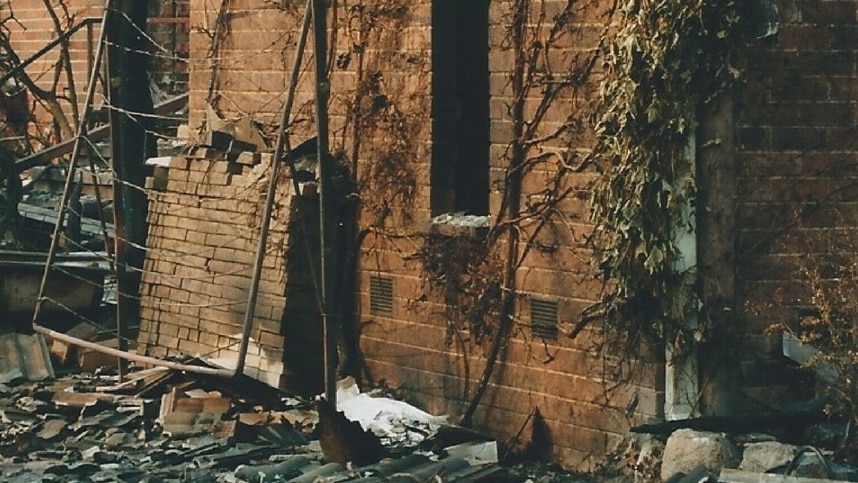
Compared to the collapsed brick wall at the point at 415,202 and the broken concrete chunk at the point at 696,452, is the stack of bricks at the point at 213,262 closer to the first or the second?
the collapsed brick wall at the point at 415,202

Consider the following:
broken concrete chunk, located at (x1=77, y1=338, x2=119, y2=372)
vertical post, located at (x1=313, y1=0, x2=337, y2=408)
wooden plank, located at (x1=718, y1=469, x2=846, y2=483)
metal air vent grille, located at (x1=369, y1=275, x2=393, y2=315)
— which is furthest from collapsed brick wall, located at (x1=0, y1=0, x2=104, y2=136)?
wooden plank, located at (x1=718, y1=469, x2=846, y2=483)

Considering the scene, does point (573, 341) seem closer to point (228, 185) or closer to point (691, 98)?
point (691, 98)

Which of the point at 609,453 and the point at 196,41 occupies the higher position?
the point at 196,41

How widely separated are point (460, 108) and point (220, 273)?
228 cm

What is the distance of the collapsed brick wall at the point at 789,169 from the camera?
30.3 ft

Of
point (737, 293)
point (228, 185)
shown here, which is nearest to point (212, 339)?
point (228, 185)

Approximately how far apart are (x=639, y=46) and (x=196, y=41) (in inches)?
192

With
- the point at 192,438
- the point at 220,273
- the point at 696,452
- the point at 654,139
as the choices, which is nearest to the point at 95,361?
the point at 220,273

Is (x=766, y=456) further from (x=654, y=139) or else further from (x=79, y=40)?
(x=79, y=40)

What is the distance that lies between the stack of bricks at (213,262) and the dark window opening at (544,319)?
2.14 metres

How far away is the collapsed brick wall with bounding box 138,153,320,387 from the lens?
11.6 meters

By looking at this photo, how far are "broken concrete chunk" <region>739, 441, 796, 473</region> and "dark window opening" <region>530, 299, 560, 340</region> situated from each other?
5.50 ft

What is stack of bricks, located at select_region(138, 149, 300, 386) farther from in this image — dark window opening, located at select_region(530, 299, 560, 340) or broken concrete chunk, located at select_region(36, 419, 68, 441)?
dark window opening, located at select_region(530, 299, 560, 340)

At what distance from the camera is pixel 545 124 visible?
10023 mm
